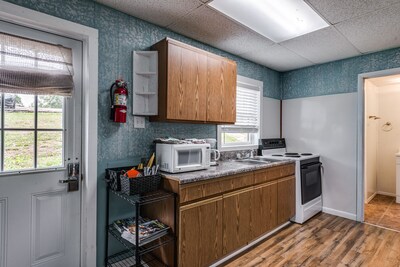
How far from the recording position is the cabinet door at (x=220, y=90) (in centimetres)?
248

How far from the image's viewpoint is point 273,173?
109 inches

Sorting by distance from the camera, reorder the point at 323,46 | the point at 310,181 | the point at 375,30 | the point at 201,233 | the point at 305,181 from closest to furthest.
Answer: the point at 201,233 → the point at 375,30 → the point at 323,46 → the point at 305,181 → the point at 310,181

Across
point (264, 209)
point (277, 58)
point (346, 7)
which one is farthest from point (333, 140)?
point (346, 7)

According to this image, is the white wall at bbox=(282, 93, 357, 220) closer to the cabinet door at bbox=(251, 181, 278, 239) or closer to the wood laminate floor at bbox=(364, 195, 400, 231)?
the wood laminate floor at bbox=(364, 195, 400, 231)

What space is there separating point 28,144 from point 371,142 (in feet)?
17.4

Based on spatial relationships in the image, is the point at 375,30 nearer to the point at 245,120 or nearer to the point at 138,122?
the point at 245,120

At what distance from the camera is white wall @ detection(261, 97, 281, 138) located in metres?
3.78

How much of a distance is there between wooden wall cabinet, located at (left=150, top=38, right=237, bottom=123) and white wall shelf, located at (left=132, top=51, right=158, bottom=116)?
7 centimetres

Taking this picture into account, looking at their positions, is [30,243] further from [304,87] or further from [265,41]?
[304,87]

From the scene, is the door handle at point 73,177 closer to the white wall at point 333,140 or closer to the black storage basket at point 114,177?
the black storage basket at point 114,177

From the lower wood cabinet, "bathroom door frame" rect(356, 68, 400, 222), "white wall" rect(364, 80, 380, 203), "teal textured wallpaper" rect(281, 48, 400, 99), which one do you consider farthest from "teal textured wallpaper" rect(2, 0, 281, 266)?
"white wall" rect(364, 80, 380, 203)

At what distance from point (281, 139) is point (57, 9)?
359cm

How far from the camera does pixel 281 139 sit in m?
4.01

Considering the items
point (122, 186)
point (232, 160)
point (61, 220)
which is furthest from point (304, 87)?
point (61, 220)
